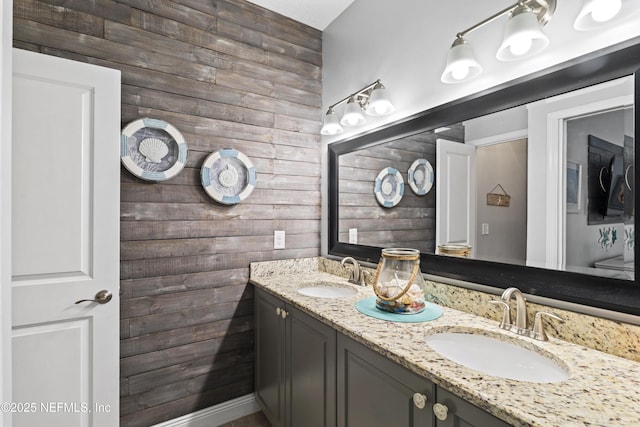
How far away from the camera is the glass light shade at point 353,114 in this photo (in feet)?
6.63

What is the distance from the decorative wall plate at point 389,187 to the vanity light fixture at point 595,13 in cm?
98

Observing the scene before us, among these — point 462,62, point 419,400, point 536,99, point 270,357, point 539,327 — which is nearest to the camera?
point 419,400

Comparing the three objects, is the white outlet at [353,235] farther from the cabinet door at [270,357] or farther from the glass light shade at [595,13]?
the glass light shade at [595,13]

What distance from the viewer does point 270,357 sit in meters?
1.92

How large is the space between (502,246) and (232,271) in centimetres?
154

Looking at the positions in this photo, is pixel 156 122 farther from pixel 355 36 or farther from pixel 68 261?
pixel 355 36

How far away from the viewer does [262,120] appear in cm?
223

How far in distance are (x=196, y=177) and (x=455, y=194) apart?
147 centimetres

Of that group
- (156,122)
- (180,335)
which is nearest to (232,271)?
(180,335)

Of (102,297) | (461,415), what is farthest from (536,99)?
(102,297)

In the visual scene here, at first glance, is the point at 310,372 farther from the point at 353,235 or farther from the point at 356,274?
the point at 353,235

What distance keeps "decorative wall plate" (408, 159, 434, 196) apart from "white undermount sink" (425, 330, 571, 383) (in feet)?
2.50

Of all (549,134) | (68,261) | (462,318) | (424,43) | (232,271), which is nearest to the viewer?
(549,134)
